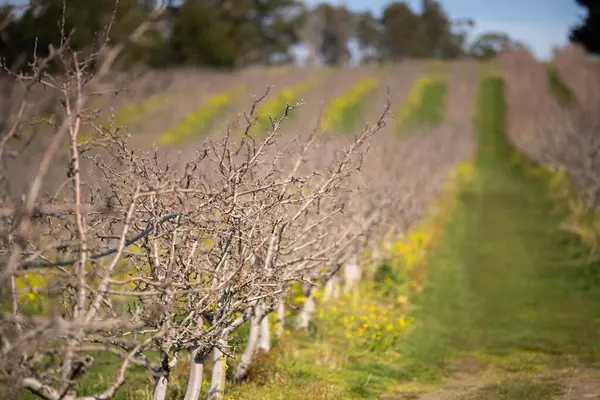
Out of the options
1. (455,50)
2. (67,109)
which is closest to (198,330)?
(67,109)

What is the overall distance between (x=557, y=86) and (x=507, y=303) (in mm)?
49908

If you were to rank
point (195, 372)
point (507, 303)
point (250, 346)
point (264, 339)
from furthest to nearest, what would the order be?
point (507, 303), point (264, 339), point (250, 346), point (195, 372)

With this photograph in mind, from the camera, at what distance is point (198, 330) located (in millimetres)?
5633

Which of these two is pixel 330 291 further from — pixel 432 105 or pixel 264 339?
pixel 432 105

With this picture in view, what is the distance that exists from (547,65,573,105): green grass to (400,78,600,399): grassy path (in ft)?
109

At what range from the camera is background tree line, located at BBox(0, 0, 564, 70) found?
37.0 ft

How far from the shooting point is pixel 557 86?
58.4 meters

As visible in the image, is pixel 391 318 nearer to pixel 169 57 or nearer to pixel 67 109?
pixel 67 109

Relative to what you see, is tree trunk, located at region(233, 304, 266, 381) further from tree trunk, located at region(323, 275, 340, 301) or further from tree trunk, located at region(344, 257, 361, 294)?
tree trunk, located at region(344, 257, 361, 294)

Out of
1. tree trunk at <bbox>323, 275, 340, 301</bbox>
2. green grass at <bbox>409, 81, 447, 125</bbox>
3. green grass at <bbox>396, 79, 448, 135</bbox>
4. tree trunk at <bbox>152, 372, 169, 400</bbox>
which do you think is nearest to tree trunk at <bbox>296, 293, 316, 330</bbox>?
tree trunk at <bbox>323, 275, 340, 301</bbox>

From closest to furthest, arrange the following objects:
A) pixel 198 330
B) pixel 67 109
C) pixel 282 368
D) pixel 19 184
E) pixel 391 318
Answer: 1. pixel 67 109
2. pixel 198 330
3. pixel 282 368
4. pixel 391 318
5. pixel 19 184

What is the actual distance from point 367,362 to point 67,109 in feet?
16.4

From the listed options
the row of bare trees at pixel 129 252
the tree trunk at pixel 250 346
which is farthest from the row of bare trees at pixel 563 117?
the row of bare trees at pixel 129 252

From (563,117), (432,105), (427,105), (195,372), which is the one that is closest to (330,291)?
(195,372)
